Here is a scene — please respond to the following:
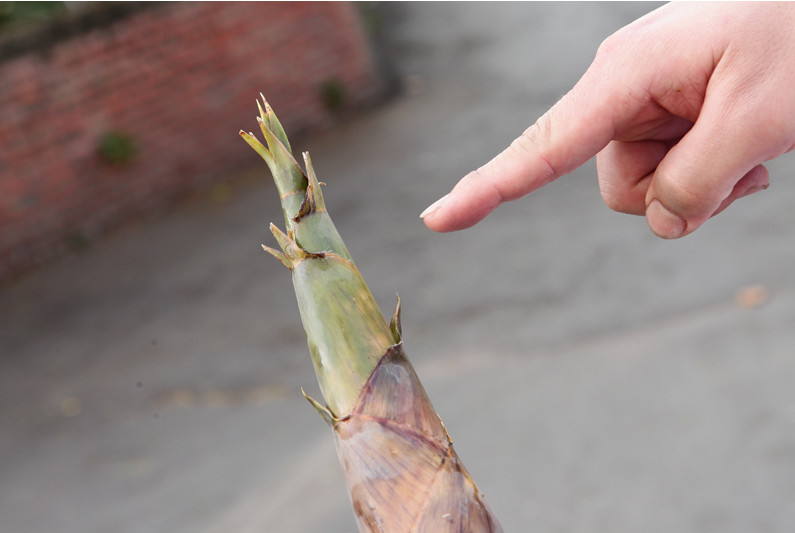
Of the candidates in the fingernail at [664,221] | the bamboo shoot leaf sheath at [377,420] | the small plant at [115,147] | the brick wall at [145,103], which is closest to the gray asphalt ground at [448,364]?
the brick wall at [145,103]

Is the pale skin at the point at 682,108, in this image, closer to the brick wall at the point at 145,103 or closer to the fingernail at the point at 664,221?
the fingernail at the point at 664,221

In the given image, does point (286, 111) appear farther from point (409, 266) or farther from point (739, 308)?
point (739, 308)

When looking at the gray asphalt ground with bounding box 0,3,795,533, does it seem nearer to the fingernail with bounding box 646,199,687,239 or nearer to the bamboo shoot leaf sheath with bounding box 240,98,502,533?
the fingernail with bounding box 646,199,687,239

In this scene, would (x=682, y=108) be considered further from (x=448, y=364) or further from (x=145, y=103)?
(x=145, y=103)

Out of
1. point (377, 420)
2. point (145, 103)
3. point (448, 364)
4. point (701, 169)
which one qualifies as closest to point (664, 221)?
point (701, 169)

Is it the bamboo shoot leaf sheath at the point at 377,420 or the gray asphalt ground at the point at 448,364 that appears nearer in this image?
the bamboo shoot leaf sheath at the point at 377,420

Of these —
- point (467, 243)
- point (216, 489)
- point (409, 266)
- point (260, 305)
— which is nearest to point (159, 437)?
point (216, 489)
